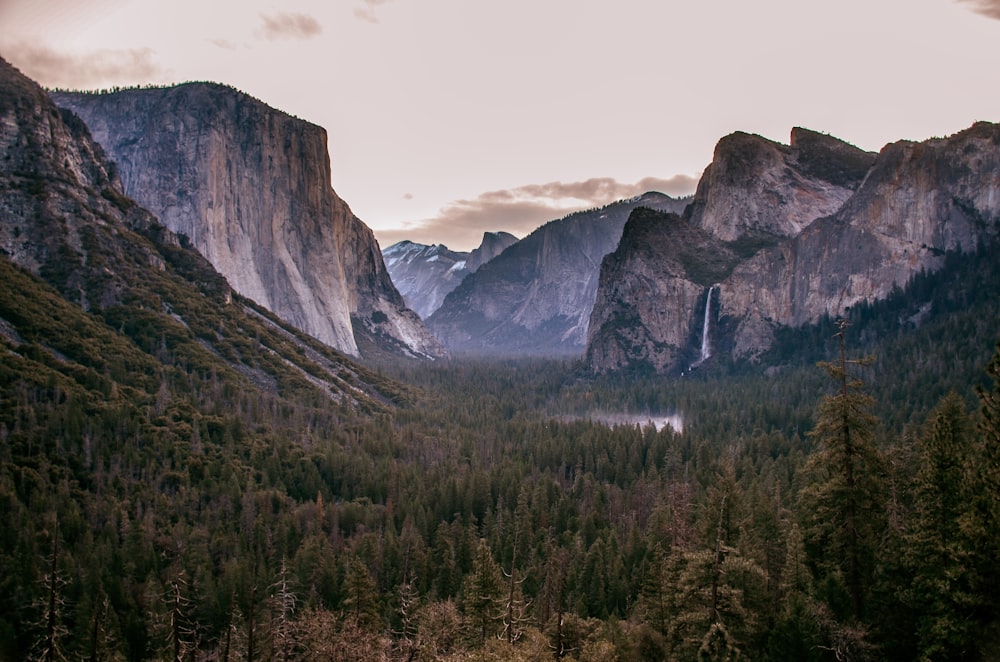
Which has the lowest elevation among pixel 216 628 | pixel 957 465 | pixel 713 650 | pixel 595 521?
pixel 216 628

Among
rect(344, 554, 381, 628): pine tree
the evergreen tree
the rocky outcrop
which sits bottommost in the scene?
rect(344, 554, 381, 628): pine tree

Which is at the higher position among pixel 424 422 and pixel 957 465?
pixel 957 465

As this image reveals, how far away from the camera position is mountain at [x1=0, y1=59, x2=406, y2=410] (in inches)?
3910

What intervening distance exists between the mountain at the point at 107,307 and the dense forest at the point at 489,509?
0.85 m

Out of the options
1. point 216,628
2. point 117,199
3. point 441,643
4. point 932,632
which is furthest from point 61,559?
point 117,199

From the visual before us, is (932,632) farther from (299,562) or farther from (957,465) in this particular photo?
(299,562)

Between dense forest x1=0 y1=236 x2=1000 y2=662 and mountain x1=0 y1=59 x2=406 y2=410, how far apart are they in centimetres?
85

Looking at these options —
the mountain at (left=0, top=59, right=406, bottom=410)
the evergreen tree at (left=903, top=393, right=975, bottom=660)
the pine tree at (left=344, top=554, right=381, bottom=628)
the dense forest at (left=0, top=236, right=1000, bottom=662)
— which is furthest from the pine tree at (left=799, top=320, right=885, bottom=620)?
the mountain at (left=0, top=59, right=406, bottom=410)

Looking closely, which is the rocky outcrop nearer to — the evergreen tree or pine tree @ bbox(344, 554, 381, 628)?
the evergreen tree

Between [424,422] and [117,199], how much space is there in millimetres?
82365

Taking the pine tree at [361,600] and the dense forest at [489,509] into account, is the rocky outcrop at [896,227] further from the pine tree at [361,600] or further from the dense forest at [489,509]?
the pine tree at [361,600]

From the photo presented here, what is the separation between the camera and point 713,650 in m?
25.7

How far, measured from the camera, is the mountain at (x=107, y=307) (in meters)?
99.3

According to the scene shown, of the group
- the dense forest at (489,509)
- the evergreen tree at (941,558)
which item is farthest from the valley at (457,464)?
the dense forest at (489,509)
